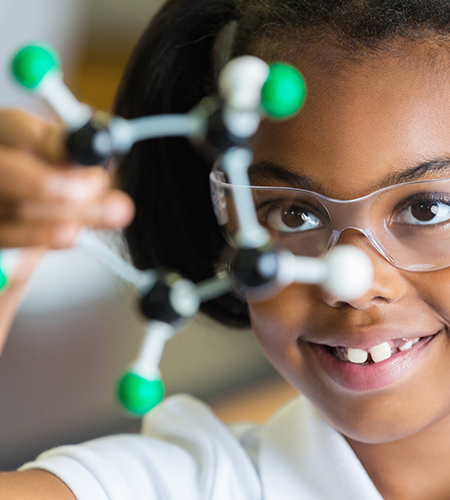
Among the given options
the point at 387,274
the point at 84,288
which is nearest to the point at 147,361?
the point at 387,274

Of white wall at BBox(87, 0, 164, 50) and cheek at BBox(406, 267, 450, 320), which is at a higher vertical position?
cheek at BBox(406, 267, 450, 320)

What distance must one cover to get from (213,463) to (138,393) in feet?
1.21

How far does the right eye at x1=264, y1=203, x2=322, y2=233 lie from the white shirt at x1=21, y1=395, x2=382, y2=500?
0.79 feet

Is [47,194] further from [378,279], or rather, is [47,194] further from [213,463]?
[213,463]

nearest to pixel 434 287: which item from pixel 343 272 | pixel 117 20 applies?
pixel 343 272

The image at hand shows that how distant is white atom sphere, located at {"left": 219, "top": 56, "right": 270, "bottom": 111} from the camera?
0.35 m

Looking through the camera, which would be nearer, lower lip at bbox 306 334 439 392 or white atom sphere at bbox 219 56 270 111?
white atom sphere at bbox 219 56 270 111

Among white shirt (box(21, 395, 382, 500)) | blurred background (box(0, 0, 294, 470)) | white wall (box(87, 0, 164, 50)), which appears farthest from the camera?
white wall (box(87, 0, 164, 50))

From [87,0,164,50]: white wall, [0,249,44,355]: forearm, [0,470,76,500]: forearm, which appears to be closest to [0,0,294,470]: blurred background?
[87,0,164,50]: white wall

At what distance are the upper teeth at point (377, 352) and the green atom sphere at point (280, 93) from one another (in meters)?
0.31

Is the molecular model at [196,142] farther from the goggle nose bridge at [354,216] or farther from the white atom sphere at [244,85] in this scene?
the goggle nose bridge at [354,216]

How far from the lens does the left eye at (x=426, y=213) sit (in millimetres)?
549

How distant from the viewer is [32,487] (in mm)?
586

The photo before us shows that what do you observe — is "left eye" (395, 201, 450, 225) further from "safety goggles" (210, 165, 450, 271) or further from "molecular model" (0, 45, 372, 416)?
"molecular model" (0, 45, 372, 416)
